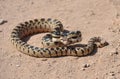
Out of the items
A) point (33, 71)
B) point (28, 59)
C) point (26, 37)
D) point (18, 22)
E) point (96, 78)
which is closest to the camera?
point (96, 78)

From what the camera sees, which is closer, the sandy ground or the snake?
the sandy ground

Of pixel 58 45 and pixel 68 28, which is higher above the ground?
pixel 68 28

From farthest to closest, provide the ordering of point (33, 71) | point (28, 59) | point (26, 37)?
point (26, 37) → point (28, 59) → point (33, 71)

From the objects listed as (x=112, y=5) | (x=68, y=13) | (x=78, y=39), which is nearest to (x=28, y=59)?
(x=78, y=39)

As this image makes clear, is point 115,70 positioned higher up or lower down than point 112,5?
lower down

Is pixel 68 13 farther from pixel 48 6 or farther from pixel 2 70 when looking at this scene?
pixel 2 70

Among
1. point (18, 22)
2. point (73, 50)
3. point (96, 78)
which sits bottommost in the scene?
point (96, 78)

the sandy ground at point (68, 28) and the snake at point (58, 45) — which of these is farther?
the snake at point (58, 45)

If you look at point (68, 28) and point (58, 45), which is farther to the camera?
point (68, 28)
